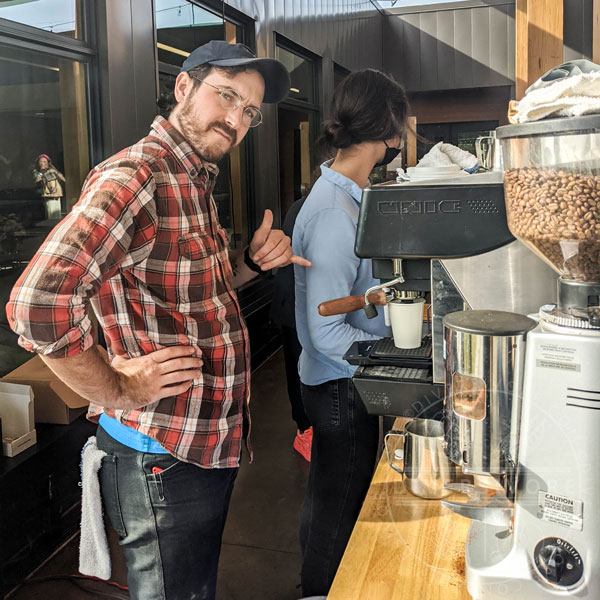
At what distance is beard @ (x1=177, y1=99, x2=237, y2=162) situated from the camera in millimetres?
1477

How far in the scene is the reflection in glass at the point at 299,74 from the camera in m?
6.17

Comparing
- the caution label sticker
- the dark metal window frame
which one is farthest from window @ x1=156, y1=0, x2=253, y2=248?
the caution label sticker

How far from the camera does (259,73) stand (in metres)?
1.58

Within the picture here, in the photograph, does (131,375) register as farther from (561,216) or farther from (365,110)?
(365,110)

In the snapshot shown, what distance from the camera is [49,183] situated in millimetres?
2863

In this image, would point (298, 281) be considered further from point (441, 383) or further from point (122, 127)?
point (122, 127)

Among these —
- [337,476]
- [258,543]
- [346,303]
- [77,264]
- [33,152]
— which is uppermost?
[33,152]

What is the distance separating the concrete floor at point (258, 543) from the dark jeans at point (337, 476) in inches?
25.3

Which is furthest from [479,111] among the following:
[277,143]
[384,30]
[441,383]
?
[441,383]

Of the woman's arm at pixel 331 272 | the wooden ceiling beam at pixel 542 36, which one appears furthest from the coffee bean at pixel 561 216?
the wooden ceiling beam at pixel 542 36

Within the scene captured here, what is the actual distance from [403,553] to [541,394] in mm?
413

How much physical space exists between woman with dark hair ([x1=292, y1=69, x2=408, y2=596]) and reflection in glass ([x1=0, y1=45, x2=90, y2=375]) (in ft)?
4.39

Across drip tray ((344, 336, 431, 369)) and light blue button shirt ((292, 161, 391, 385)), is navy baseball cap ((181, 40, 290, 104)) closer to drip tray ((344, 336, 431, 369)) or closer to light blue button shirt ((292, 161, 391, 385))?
light blue button shirt ((292, 161, 391, 385))

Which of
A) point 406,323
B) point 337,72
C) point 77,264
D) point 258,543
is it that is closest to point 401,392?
point 406,323
